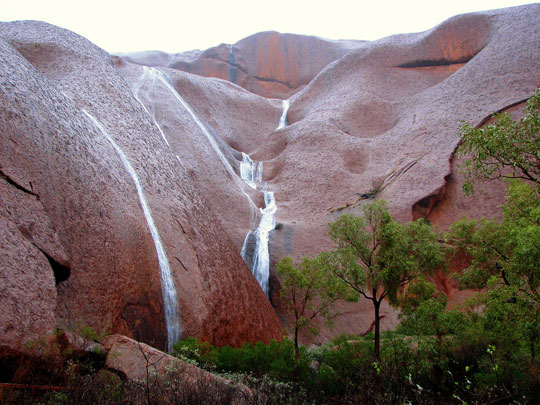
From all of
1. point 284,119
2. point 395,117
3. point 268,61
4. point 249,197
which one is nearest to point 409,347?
point 249,197

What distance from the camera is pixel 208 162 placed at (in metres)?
21.1

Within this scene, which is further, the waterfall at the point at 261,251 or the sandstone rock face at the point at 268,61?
the sandstone rock face at the point at 268,61

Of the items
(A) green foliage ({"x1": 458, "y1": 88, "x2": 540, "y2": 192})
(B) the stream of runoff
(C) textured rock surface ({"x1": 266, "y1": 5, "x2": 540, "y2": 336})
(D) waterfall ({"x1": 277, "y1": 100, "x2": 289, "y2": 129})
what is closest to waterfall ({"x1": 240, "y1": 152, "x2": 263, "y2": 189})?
(B) the stream of runoff

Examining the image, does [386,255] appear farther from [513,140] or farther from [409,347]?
[513,140]

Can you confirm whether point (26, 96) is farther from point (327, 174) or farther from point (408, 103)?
point (408, 103)

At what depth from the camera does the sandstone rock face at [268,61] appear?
43.8m

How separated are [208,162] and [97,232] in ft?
41.2

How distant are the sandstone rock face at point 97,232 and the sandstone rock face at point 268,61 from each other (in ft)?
102

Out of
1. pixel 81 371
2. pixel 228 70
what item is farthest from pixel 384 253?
pixel 228 70

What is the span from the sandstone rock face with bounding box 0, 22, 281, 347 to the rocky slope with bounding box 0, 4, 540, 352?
3 centimetres

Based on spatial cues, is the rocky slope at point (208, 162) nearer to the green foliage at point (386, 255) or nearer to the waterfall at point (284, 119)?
the waterfall at point (284, 119)

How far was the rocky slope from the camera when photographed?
8062mm

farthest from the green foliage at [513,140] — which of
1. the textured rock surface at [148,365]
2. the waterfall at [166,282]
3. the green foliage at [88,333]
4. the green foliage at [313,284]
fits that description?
the green foliage at [88,333]

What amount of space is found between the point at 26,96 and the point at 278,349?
7992mm
